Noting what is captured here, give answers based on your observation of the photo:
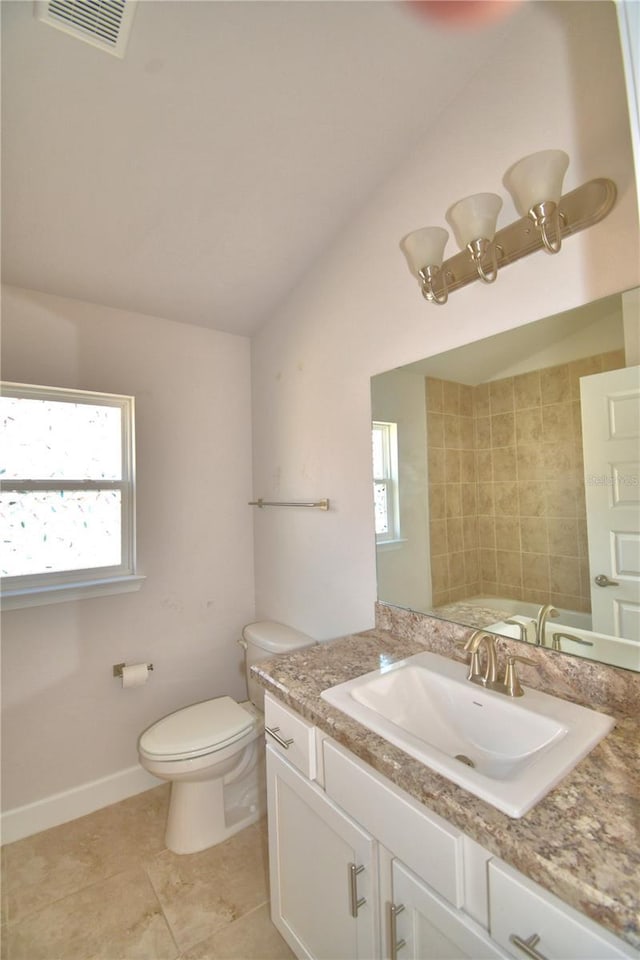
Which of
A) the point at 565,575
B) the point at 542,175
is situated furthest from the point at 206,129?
the point at 565,575

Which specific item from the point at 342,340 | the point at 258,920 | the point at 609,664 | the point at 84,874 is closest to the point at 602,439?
the point at 609,664

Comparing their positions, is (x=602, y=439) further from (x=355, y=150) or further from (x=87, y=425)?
(x=87, y=425)

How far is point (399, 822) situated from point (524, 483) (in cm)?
88

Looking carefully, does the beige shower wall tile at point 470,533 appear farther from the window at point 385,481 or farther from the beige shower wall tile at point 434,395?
the beige shower wall tile at point 434,395

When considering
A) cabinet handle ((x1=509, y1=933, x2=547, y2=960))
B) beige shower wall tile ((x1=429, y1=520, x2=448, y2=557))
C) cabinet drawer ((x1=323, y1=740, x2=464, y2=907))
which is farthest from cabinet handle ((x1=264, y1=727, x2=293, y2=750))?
beige shower wall tile ((x1=429, y1=520, x2=448, y2=557))

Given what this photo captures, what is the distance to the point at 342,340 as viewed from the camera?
5.90 feet

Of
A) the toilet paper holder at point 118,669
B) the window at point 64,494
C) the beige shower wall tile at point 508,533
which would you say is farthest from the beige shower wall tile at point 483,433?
the toilet paper holder at point 118,669

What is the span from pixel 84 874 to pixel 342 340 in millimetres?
2284

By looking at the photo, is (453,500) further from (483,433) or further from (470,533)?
(483,433)

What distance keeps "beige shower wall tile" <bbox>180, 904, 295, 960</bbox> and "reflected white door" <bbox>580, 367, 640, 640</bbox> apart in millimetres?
1374

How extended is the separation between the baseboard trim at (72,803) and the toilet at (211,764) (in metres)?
0.36

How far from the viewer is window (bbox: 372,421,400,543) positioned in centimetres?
158

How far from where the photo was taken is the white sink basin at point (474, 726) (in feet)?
2.45

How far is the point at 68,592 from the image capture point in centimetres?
179
